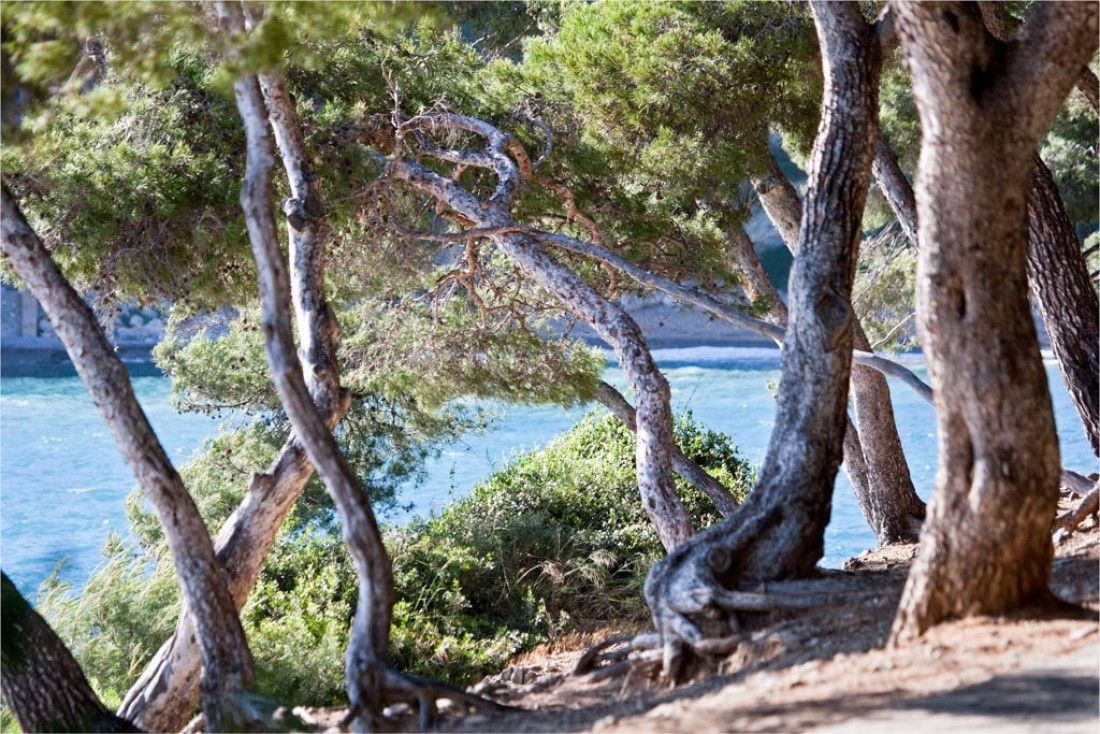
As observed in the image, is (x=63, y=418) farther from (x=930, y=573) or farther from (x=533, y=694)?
(x=930, y=573)

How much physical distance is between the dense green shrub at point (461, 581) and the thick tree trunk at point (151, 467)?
172cm

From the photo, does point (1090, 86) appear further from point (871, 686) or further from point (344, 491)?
point (344, 491)

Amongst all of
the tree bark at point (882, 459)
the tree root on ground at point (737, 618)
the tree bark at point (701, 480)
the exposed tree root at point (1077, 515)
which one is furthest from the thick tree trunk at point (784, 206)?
the tree root on ground at point (737, 618)

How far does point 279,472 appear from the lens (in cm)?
614

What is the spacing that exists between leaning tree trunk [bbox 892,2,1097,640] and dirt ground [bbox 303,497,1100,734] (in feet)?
0.68

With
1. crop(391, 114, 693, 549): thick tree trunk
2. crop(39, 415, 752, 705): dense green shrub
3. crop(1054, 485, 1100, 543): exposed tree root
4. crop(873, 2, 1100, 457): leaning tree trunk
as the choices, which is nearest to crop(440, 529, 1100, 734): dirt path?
crop(1054, 485, 1100, 543): exposed tree root

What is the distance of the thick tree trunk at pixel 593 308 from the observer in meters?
6.73

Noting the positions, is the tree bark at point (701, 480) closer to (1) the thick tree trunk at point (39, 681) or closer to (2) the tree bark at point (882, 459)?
(2) the tree bark at point (882, 459)

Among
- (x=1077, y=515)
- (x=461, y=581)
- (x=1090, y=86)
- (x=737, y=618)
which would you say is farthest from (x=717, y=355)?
(x=737, y=618)

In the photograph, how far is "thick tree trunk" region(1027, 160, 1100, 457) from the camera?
6.93 metres

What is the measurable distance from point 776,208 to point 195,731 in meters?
6.19

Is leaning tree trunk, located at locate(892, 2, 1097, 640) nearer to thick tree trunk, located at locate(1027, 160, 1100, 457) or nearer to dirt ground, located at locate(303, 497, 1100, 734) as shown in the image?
dirt ground, located at locate(303, 497, 1100, 734)

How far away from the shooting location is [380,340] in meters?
9.20

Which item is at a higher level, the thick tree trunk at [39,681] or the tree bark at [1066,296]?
the tree bark at [1066,296]
